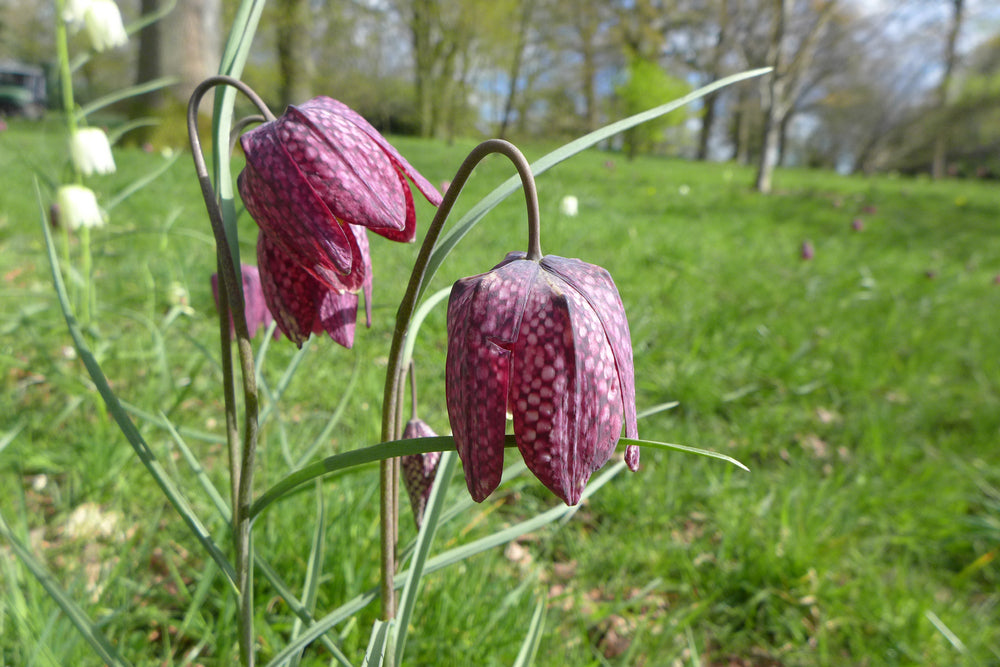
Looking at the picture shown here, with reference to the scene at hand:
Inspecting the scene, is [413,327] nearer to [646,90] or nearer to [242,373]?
[242,373]

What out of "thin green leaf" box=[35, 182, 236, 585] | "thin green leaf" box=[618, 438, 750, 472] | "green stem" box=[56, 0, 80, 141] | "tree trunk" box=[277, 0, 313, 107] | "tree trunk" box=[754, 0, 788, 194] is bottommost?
"thin green leaf" box=[35, 182, 236, 585]

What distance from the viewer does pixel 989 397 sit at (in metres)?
2.09

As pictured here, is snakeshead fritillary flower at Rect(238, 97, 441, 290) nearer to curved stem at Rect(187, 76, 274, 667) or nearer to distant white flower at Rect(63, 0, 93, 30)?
curved stem at Rect(187, 76, 274, 667)

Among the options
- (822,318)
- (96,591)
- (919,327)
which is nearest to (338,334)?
(96,591)

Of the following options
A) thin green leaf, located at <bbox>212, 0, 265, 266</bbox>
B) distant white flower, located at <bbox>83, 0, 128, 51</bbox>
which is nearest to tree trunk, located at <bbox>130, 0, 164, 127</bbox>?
distant white flower, located at <bbox>83, 0, 128, 51</bbox>

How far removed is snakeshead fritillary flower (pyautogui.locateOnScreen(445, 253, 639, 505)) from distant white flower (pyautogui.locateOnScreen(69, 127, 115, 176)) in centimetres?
130

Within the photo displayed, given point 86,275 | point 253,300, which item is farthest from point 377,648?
point 86,275

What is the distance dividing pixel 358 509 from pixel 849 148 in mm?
29426

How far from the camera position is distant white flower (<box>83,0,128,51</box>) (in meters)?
1.21

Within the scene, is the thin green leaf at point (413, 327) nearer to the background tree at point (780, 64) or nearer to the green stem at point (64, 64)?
the green stem at point (64, 64)

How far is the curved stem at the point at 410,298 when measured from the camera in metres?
0.47

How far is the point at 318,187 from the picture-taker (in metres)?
0.52

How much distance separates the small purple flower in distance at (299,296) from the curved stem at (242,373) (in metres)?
0.04

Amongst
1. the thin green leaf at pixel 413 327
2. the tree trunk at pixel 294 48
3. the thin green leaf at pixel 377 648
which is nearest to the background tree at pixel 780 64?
the thin green leaf at pixel 413 327
